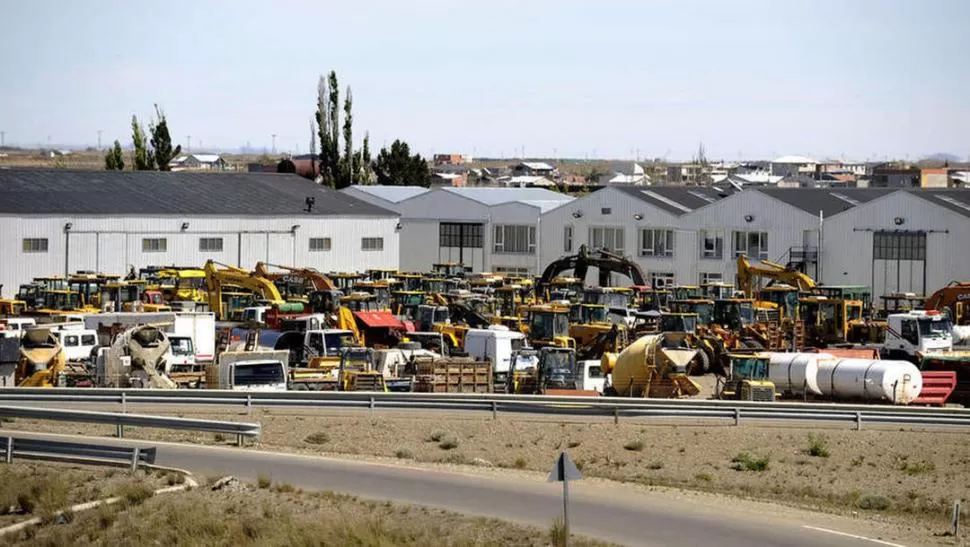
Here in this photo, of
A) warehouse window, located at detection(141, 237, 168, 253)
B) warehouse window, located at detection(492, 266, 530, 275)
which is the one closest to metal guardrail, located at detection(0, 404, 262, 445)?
warehouse window, located at detection(141, 237, 168, 253)

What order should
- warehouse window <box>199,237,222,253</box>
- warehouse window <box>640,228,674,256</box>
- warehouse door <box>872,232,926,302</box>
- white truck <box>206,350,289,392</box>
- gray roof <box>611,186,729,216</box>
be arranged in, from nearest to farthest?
1. white truck <box>206,350,289,392</box>
2. warehouse door <box>872,232,926,302</box>
3. warehouse window <box>199,237,222,253</box>
4. warehouse window <box>640,228,674,256</box>
5. gray roof <box>611,186,729,216</box>

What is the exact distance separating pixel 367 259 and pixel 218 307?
22066 mm

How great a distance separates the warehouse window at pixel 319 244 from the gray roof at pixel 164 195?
121 cm

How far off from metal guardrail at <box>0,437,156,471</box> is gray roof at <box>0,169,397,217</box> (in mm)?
37873

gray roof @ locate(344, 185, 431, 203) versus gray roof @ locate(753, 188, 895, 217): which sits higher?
gray roof @ locate(344, 185, 431, 203)

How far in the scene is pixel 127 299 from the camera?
54000 mm

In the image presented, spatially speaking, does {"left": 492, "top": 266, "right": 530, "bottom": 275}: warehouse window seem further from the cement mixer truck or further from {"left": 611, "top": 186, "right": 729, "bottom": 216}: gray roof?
the cement mixer truck

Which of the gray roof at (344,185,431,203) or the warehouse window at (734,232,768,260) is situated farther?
the gray roof at (344,185,431,203)

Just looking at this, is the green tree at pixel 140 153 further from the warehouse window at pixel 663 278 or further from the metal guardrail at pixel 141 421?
the metal guardrail at pixel 141 421

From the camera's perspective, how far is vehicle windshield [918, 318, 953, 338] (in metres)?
41.8

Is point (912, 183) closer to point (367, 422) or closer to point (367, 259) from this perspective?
point (367, 259)

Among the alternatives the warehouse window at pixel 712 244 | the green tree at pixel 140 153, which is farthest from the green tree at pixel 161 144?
the warehouse window at pixel 712 244

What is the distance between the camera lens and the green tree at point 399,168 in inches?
4833

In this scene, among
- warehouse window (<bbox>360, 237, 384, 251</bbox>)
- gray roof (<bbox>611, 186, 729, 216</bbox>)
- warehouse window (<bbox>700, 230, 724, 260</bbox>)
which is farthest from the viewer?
warehouse window (<bbox>360, 237, 384, 251</bbox>)
